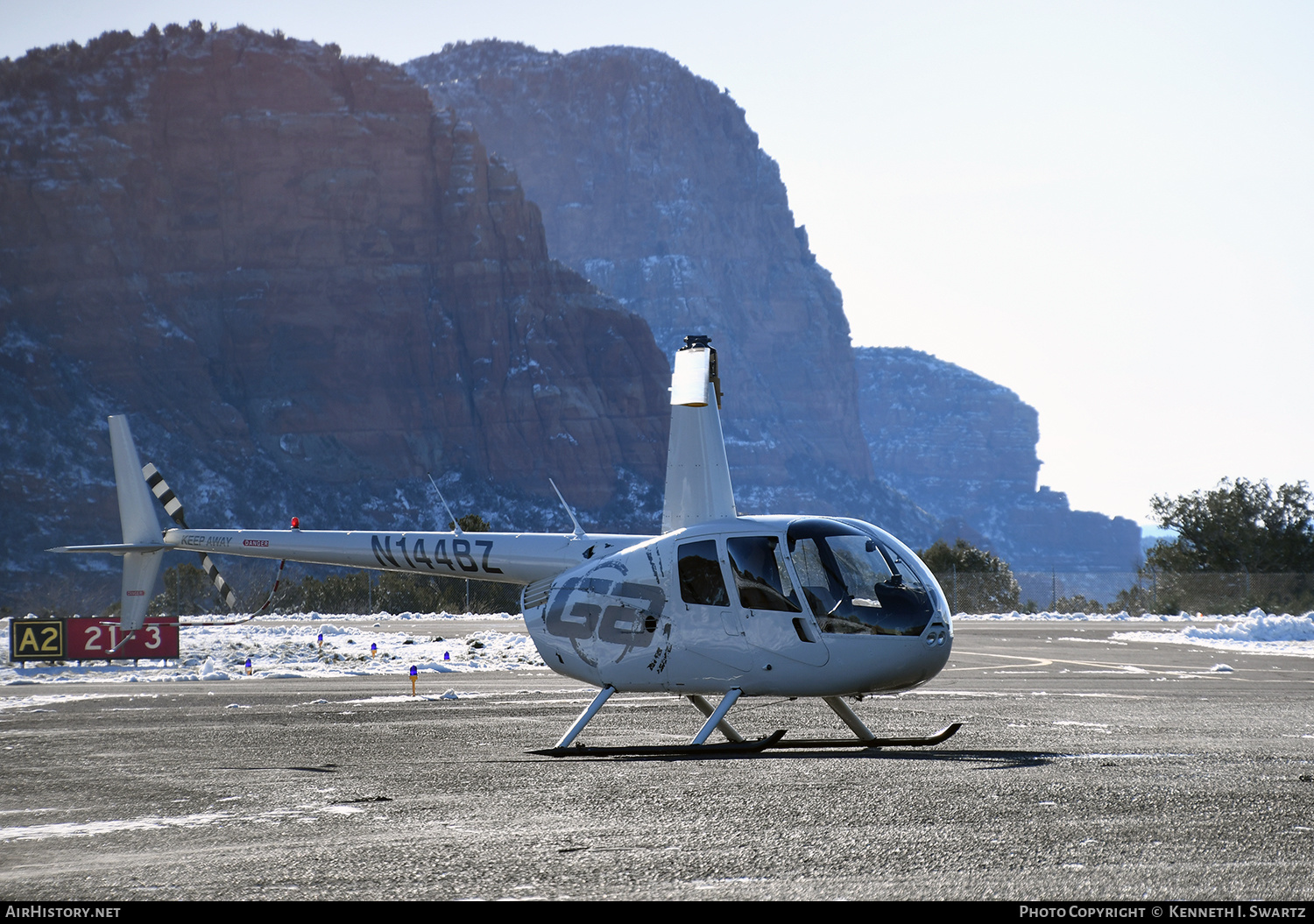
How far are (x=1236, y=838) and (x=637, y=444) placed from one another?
139332 mm

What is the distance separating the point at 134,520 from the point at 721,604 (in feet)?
34.1

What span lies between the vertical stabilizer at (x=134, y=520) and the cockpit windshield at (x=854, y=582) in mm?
10632

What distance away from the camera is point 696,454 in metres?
12.8

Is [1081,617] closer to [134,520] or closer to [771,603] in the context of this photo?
[134,520]

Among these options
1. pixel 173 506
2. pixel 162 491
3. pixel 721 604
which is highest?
pixel 162 491

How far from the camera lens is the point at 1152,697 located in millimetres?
17266

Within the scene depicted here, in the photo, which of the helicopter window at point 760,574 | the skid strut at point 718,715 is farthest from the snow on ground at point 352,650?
the helicopter window at point 760,574

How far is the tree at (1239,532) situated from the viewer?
52000mm

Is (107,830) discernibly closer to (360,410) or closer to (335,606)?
(335,606)

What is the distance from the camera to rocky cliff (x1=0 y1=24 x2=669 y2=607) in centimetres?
11406

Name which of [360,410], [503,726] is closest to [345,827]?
[503,726]

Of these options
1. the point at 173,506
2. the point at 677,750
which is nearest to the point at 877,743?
the point at 677,750

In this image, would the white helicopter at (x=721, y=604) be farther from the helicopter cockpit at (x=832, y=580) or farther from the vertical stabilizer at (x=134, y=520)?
the vertical stabilizer at (x=134, y=520)

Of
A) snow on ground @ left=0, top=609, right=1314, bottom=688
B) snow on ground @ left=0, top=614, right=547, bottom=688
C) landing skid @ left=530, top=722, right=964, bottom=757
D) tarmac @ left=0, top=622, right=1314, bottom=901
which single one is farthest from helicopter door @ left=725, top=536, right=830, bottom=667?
snow on ground @ left=0, top=609, right=1314, bottom=688
